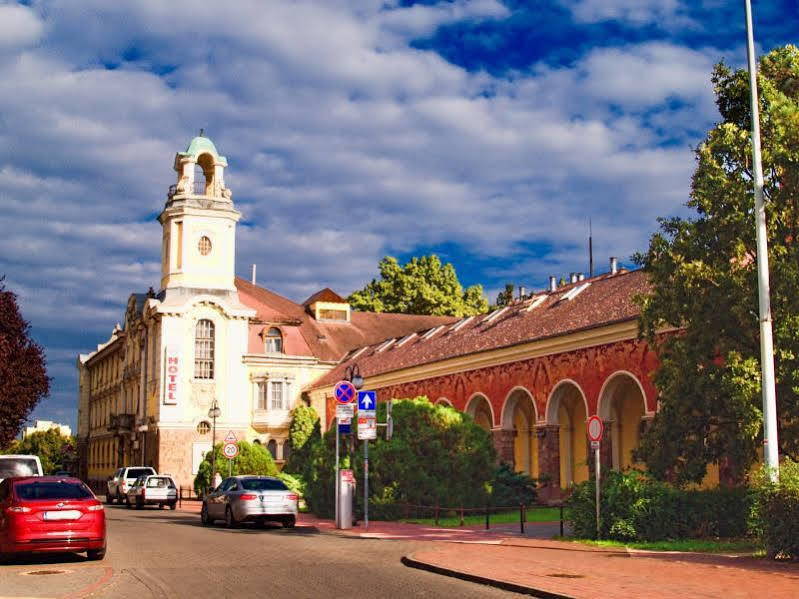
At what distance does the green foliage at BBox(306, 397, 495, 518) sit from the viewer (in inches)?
1205

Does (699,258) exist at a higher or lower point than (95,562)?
higher

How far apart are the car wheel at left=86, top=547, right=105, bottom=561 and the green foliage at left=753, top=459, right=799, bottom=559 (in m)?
11.5

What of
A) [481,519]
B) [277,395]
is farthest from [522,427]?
[277,395]

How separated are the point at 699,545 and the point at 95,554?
1131 centimetres

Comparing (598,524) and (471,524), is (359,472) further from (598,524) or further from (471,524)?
(598,524)

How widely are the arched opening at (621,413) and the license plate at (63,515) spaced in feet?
65.8

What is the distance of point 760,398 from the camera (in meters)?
19.8

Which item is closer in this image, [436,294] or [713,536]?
[713,536]

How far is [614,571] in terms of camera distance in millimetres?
15352

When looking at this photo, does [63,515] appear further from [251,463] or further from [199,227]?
[199,227]

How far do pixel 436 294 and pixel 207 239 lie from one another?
21775 mm

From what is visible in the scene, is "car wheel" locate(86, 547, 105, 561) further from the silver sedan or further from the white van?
the silver sedan

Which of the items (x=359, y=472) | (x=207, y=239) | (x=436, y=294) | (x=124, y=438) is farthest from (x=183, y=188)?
(x=359, y=472)

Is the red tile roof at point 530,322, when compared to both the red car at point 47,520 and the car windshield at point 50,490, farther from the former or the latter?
the red car at point 47,520
